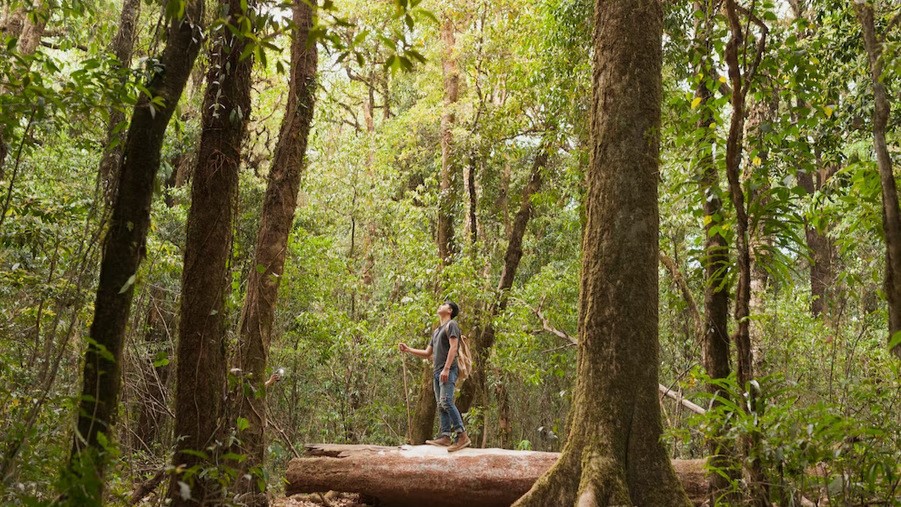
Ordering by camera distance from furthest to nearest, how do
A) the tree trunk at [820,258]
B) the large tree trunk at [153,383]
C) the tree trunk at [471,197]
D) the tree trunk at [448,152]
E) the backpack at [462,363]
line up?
the tree trunk at [820,258] < the tree trunk at [448,152] < the tree trunk at [471,197] < the backpack at [462,363] < the large tree trunk at [153,383]

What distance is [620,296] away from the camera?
560 centimetres

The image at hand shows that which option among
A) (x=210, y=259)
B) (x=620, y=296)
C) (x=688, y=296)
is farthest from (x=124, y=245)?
(x=688, y=296)

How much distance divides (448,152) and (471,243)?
268 centimetres

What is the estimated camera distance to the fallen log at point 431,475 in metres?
7.68

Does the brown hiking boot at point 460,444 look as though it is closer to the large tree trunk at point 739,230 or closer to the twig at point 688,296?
the twig at point 688,296

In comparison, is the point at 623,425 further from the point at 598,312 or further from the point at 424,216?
the point at 424,216

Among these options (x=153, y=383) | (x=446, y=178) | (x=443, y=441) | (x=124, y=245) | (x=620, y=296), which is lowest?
(x=443, y=441)

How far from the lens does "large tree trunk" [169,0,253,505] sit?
15.6 feet

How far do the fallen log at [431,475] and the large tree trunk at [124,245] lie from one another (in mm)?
4639

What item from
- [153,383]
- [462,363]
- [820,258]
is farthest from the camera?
[820,258]

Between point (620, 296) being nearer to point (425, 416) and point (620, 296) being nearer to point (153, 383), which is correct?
point (153, 383)

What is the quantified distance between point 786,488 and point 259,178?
14.6m

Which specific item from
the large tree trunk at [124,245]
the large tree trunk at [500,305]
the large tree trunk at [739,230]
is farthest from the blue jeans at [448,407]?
the large tree trunk at [124,245]

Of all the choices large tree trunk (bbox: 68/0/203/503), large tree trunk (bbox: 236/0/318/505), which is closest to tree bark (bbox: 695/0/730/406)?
large tree trunk (bbox: 236/0/318/505)
